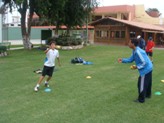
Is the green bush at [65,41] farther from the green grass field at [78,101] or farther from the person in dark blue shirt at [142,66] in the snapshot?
the person in dark blue shirt at [142,66]

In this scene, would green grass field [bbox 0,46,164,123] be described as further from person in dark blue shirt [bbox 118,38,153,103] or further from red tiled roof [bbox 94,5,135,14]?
red tiled roof [bbox 94,5,135,14]

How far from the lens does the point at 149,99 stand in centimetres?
840

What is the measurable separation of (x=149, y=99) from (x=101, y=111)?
1870mm

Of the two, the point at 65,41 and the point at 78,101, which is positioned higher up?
the point at 65,41

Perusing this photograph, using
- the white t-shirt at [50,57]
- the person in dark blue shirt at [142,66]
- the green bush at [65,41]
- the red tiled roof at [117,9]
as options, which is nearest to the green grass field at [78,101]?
the person in dark blue shirt at [142,66]

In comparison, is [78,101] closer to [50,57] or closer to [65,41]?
[50,57]

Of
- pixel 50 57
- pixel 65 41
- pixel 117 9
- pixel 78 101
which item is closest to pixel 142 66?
pixel 78 101

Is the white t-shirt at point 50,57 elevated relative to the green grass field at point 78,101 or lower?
elevated

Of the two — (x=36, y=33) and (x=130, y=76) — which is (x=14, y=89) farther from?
(x=36, y=33)

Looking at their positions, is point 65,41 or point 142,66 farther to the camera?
point 65,41

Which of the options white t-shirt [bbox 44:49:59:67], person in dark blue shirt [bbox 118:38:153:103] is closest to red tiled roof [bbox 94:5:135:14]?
white t-shirt [bbox 44:49:59:67]

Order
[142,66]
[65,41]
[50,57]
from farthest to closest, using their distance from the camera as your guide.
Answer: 1. [65,41]
2. [50,57]
3. [142,66]

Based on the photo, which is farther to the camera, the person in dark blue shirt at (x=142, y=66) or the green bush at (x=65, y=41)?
the green bush at (x=65, y=41)

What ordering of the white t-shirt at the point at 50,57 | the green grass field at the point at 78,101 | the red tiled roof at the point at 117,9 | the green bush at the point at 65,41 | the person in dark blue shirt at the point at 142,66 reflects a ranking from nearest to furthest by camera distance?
1. the green grass field at the point at 78,101
2. the person in dark blue shirt at the point at 142,66
3. the white t-shirt at the point at 50,57
4. the green bush at the point at 65,41
5. the red tiled roof at the point at 117,9
